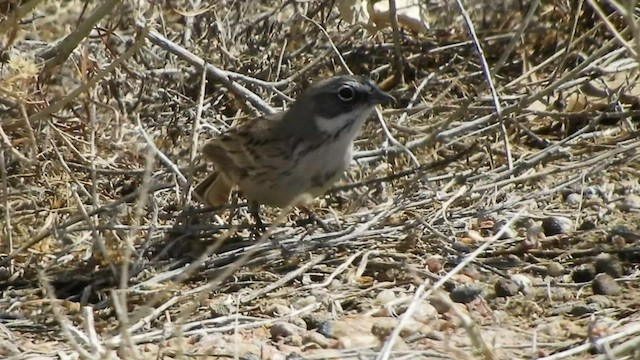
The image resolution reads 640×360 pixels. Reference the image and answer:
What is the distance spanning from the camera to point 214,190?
680 centimetres

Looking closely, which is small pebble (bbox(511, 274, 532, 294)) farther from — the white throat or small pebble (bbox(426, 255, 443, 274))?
the white throat

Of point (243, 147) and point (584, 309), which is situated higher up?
point (243, 147)

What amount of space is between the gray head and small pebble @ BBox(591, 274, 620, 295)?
1383 mm

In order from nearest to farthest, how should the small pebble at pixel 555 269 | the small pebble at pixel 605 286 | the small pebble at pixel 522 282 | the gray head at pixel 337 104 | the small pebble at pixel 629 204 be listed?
the small pebble at pixel 605 286 → the small pebble at pixel 522 282 → the small pebble at pixel 555 269 → the gray head at pixel 337 104 → the small pebble at pixel 629 204

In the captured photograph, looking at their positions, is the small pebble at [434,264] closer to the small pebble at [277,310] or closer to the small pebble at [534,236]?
the small pebble at [534,236]

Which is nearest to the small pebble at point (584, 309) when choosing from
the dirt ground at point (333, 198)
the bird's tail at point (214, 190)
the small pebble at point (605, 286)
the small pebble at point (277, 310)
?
the dirt ground at point (333, 198)

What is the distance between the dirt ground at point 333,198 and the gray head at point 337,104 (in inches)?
11.7

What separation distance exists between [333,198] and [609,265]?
1.87 meters

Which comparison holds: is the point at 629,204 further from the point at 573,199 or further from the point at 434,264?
the point at 434,264

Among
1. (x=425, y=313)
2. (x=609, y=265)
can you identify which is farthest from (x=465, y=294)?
(x=609, y=265)

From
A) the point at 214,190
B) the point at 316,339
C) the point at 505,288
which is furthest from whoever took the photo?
the point at 214,190

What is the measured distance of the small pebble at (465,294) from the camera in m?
5.48

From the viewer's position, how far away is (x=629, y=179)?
6844 mm

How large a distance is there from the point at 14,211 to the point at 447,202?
7.50 feet
